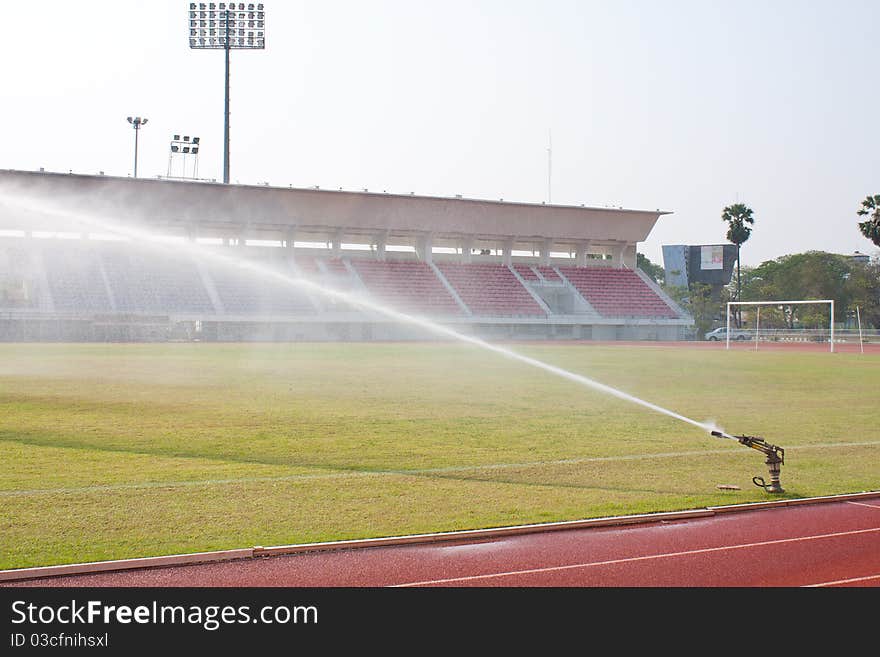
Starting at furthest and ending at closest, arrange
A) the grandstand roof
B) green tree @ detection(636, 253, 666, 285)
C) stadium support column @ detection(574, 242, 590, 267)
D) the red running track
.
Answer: green tree @ detection(636, 253, 666, 285) → stadium support column @ detection(574, 242, 590, 267) → the grandstand roof → the red running track

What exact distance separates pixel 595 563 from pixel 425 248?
6291 cm

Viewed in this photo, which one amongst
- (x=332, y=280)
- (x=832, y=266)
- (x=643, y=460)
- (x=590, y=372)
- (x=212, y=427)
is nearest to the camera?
(x=643, y=460)

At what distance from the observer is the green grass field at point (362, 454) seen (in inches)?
354

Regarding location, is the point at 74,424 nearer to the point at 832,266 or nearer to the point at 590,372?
the point at 590,372

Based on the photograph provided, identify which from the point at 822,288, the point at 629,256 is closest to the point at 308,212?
the point at 629,256

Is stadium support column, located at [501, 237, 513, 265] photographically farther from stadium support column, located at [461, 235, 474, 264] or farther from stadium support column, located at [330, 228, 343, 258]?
stadium support column, located at [330, 228, 343, 258]

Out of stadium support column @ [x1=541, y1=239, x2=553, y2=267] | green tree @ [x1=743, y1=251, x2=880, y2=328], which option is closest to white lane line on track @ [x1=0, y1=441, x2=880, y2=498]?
stadium support column @ [x1=541, y1=239, x2=553, y2=267]

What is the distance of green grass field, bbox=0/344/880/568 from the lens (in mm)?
8984

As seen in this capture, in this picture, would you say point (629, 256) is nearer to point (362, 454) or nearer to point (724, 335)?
point (724, 335)

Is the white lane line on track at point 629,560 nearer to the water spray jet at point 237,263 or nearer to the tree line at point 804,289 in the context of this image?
the water spray jet at point 237,263

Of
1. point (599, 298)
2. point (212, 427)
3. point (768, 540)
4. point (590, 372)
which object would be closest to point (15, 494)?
point (212, 427)

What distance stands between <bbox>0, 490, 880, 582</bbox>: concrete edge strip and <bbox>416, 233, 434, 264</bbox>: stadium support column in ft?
197
